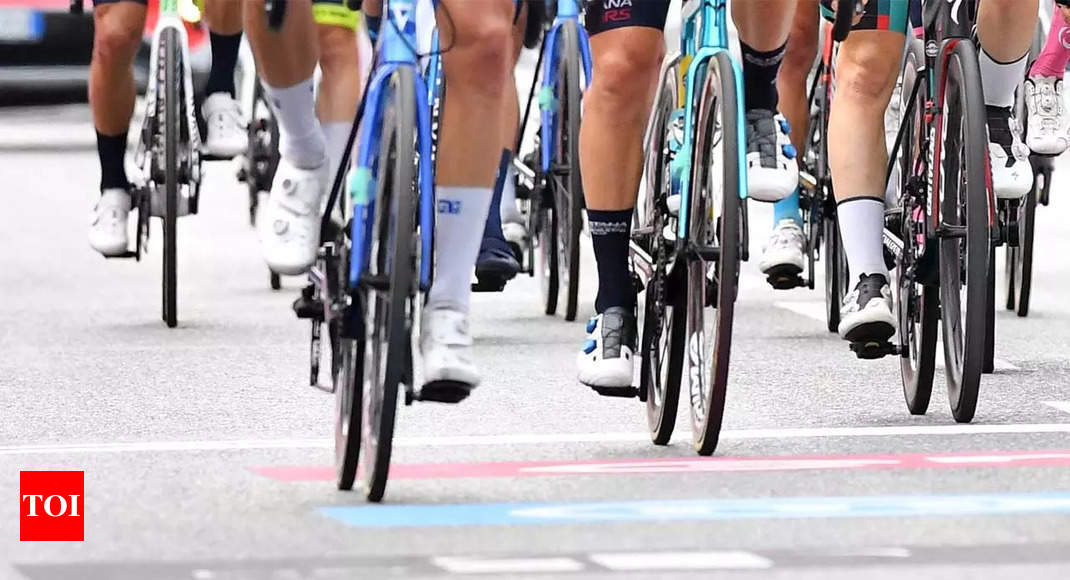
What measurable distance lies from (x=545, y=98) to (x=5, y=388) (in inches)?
99.4

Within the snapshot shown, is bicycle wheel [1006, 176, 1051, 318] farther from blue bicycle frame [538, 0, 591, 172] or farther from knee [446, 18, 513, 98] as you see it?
knee [446, 18, 513, 98]

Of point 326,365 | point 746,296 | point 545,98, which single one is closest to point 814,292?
point 746,296

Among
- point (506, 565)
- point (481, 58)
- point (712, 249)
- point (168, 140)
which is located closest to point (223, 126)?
point (168, 140)

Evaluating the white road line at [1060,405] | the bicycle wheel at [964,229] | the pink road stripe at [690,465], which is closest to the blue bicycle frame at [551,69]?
the white road line at [1060,405]

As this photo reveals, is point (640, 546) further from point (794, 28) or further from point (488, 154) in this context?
point (794, 28)

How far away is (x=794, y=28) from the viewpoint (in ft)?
31.2

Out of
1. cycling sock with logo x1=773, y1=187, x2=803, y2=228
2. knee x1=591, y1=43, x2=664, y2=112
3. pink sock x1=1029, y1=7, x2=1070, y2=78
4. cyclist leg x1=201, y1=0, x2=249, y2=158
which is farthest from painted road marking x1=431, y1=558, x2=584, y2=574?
pink sock x1=1029, y1=7, x2=1070, y2=78

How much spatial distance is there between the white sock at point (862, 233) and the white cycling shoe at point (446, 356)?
5.83 ft

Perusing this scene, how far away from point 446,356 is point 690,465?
898mm

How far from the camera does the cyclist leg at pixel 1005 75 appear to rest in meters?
7.55

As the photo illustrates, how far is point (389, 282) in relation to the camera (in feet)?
18.5

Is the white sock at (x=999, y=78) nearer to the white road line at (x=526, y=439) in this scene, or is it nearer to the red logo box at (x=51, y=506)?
the white road line at (x=526, y=439)

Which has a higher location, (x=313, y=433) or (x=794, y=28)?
(x=794, y=28)

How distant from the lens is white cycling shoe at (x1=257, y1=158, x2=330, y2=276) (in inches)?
251
